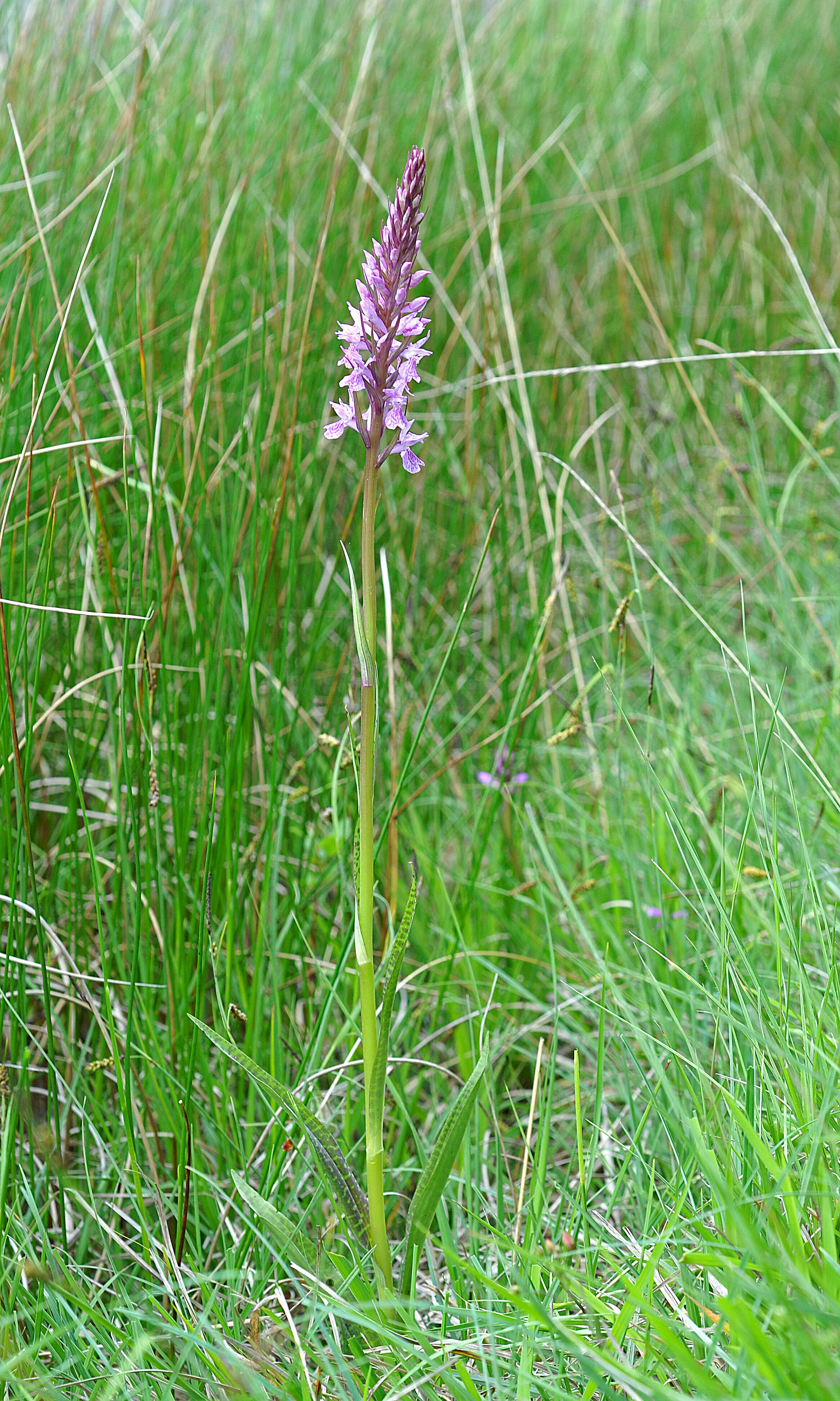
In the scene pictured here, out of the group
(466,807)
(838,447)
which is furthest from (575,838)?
(838,447)

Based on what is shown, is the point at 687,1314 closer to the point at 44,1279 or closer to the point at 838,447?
the point at 44,1279

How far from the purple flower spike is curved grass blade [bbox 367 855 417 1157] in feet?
1.40

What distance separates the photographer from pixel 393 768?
1525 millimetres

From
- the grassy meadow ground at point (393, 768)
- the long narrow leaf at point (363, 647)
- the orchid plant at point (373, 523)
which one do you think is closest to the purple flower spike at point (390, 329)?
the orchid plant at point (373, 523)

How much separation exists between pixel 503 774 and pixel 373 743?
2.13 feet

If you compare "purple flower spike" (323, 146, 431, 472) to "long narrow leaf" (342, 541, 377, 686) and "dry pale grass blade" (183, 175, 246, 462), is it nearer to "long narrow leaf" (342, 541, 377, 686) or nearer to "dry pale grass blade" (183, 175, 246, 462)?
"long narrow leaf" (342, 541, 377, 686)

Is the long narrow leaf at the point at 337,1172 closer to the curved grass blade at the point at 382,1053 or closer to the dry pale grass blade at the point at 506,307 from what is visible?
the curved grass blade at the point at 382,1053

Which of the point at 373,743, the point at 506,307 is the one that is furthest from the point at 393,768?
the point at 506,307

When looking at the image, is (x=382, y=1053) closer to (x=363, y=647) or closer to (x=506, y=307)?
(x=363, y=647)

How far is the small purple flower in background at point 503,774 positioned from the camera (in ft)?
5.11

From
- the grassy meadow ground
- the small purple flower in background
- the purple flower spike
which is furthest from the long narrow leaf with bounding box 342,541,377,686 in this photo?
the small purple flower in background

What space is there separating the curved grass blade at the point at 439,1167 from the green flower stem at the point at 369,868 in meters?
0.03

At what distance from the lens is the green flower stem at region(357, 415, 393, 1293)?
95 cm

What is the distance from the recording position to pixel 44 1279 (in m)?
0.78
